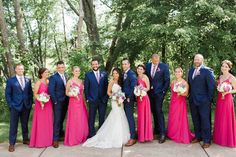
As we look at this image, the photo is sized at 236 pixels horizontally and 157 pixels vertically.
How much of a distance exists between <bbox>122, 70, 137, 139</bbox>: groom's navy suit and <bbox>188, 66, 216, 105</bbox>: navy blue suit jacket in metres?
1.24

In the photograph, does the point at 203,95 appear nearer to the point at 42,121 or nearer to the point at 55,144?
the point at 55,144

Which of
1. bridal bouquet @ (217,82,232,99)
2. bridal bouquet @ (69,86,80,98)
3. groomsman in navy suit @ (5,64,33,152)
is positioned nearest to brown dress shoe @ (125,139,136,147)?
bridal bouquet @ (69,86,80,98)

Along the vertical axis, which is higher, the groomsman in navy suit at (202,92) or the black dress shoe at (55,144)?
the groomsman in navy suit at (202,92)

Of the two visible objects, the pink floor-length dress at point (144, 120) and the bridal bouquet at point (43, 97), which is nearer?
the bridal bouquet at point (43, 97)

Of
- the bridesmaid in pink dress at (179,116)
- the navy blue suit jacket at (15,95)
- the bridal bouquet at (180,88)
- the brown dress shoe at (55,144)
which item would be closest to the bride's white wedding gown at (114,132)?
the brown dress shoe at (55,144)

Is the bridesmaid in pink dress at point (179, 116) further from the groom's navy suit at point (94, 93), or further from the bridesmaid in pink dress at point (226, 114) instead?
the groom's navy suit at point (94, 93)

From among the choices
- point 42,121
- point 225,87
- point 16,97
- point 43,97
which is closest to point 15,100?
point 16,97

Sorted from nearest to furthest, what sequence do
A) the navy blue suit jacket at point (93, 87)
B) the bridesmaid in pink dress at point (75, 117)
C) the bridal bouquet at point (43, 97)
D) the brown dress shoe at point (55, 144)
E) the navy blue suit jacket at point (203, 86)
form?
the navy blue suit jacket at point (203, 86)
the bridal bouquet at point (43, 97)
the brown dress shoe at point (55, 144)
the bridesmaid in pink dress at point (75, 117)
the navy blue suit jacket at point (93, 87)

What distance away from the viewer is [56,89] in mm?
7355

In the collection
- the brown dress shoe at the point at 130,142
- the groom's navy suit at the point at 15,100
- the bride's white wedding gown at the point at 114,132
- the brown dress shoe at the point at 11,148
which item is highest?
the groom's navy suit at the point at 15,100

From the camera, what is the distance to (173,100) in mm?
7656

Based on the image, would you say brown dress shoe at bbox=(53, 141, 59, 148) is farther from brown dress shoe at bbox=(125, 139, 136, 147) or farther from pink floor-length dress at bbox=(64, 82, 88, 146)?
brown dress shoe at bbox=(125, 139, 136, 147)

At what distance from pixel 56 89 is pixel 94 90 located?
83 cm

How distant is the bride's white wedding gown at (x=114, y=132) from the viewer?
24.0 feet
